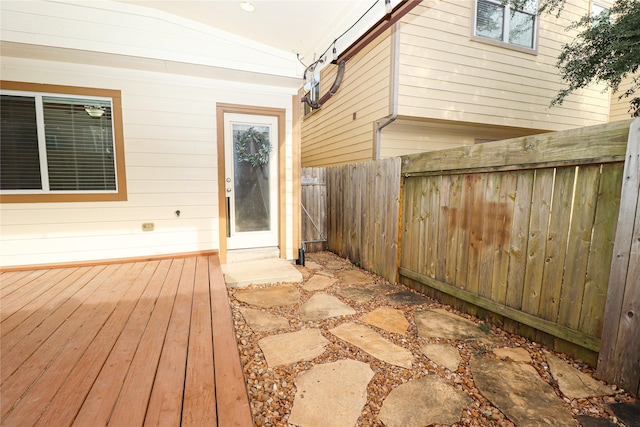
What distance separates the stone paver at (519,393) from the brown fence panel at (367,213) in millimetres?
1754

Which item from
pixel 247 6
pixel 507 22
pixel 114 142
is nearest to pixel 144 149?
pixel 114 142

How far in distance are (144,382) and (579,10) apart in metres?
9.05

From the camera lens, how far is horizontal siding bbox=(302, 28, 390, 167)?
4848mm

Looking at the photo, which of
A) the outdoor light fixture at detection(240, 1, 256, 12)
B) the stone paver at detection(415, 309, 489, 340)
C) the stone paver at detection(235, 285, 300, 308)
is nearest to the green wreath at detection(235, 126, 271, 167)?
the outdoor light fixture at detection(240, 1, 256, 12)

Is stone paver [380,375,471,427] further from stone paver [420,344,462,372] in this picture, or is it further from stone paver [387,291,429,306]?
stone paver [387,291,429,306]

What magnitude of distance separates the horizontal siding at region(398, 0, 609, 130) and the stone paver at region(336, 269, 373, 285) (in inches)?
108

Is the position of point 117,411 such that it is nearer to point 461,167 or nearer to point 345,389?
point 345,389

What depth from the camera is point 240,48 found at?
3385 millimetres

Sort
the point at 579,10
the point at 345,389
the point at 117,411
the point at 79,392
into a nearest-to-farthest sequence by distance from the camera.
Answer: the point at 117,411 < the point at 79,392 < the point at 345,389 < the point at 579,10

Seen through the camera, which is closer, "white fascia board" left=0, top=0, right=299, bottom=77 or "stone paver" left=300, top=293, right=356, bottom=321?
"stone paver" left=300, top=293, right=356, bottom=321

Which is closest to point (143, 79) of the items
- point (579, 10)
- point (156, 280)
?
point (156, 280)

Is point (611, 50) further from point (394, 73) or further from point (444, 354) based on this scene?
point (444, 354)

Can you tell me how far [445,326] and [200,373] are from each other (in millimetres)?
1986

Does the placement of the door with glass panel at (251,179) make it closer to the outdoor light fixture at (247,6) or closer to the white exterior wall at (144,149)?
the white exterior wall at (144,149)
